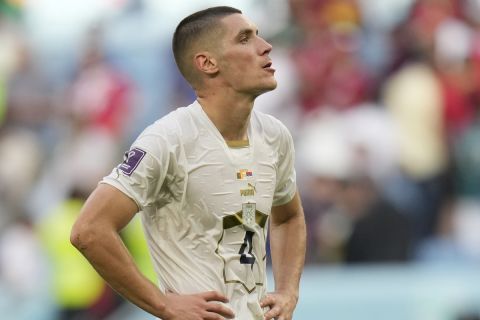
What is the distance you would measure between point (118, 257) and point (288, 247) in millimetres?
1210

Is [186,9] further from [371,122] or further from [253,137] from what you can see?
Answer: [253,137]

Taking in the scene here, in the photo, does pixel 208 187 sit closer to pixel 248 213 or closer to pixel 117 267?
pixel 248 213

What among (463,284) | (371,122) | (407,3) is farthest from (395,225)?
(407,3)

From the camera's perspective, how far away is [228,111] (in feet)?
19.7

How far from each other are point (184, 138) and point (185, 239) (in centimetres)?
44

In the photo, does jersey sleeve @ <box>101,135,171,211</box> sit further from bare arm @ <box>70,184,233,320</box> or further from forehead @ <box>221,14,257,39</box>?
forehead @ <box>221,14,257,39</box>

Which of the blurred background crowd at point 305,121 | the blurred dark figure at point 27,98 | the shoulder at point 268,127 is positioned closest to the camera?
the shoulder at point 268,127

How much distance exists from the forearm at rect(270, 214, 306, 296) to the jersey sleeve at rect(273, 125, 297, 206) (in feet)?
0.51

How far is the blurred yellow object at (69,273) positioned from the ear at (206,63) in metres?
5.92

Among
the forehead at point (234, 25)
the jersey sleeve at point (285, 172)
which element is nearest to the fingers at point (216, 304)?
the jersey sleeve at point (285, 172)

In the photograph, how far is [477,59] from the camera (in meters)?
Answer: 12.8

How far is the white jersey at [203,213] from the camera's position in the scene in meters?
5.84

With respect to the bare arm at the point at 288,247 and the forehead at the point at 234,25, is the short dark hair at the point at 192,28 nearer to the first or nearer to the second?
the forehead at the point at 234,25

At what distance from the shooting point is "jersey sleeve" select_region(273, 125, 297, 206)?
20.7 feet
